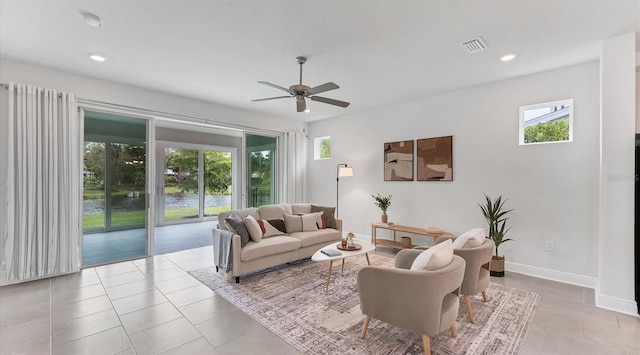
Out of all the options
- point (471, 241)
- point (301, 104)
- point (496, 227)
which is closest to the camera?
point (471, 241)

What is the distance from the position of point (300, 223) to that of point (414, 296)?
114 inches

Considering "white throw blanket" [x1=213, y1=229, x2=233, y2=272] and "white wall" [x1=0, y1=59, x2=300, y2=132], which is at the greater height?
"white wall" [x1=0, y1=59, x2=300, y2=132]

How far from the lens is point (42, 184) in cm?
367

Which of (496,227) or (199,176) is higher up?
(199,176)

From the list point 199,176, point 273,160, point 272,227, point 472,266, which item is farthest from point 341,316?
point 199,176

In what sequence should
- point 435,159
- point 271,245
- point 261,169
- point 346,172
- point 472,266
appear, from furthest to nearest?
1. point 261,169
2. point 346,172
3. point 435,159
4. point 271,245
5. point 472,266

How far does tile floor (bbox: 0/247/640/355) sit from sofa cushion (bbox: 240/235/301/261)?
2.05 ft

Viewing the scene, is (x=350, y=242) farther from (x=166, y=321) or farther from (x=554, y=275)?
(x=554, y=275)

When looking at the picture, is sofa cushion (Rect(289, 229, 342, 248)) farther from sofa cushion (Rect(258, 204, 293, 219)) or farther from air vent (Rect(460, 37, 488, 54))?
air vent (Rect(460, 37, 488, 54))

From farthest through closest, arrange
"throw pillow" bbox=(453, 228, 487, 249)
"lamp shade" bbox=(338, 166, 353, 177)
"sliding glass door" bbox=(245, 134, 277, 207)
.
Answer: "sliding glass door" bbox=(245, 134, 277, 207) < "lamp shade" bbox=(338, 166, 353, 177) < "throw pillow" bbox=(453, 228, 487, 249)

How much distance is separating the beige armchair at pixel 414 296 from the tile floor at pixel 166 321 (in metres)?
0.80

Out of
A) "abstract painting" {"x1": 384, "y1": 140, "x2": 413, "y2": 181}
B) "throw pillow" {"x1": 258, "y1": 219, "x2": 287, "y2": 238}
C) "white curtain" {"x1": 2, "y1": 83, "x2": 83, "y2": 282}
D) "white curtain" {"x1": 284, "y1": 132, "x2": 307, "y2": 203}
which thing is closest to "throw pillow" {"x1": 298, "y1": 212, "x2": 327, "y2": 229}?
"throw pillow" {"x1": 258, "y1": 219, "x2": 287, "y2": 238}

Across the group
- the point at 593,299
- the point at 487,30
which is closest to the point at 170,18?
the point at 487,30

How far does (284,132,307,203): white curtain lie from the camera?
6.79 meters
